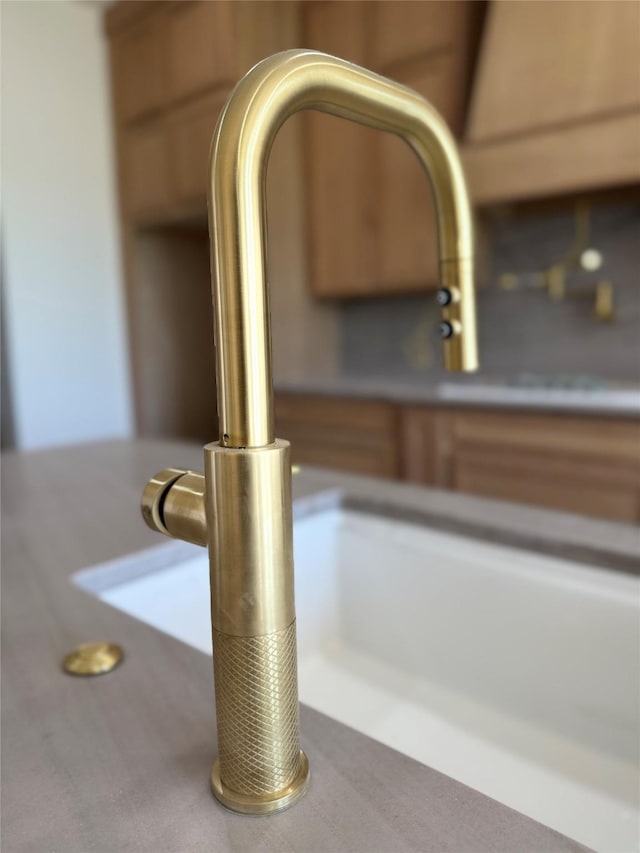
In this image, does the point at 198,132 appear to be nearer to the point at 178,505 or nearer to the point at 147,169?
the point at 178,505

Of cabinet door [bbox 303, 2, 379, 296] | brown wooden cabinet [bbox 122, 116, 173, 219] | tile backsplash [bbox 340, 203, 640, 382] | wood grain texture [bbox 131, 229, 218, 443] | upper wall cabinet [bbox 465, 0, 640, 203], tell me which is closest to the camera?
brown wooden cabinet [bbox 122, 116, 173, 219]

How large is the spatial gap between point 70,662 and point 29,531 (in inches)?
13.6

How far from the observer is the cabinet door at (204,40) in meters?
0.55

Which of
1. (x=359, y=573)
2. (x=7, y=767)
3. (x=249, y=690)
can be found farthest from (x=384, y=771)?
(x=359, y=573)

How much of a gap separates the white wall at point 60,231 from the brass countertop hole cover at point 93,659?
1.33 ft

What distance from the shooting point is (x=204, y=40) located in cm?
66

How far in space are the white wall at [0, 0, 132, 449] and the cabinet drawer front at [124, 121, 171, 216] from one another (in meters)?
0.07

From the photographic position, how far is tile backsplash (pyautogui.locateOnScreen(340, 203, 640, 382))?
7.20ft

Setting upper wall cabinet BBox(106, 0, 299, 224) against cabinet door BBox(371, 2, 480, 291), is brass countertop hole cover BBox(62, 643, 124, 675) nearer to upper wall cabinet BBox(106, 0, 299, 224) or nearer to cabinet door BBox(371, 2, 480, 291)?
upper wall cabinet BBox(106, 0, 299, 224)

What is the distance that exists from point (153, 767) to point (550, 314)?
2.30 meters

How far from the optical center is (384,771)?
1.08ft

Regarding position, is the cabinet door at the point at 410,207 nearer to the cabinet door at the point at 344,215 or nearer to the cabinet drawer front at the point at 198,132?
the cabinet door at the point at 344,215

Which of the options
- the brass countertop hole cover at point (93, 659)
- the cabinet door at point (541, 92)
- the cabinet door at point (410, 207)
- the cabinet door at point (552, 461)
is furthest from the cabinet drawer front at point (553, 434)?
the brass countertop hole cover at point (93, 659)

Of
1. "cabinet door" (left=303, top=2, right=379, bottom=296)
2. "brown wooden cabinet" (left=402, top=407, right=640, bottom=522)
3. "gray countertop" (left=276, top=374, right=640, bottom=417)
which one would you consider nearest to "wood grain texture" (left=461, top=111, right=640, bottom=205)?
"cabinet door" (left=303, top=2, right=379, bottom=296)
